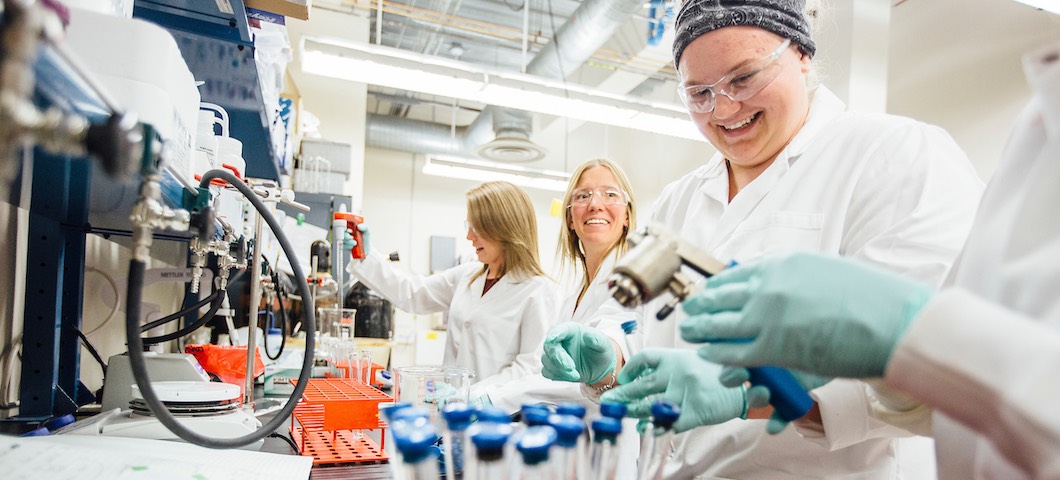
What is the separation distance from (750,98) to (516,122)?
15.5ft

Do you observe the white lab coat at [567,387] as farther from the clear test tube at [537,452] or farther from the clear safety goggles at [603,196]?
the clear test tube at [537,452]

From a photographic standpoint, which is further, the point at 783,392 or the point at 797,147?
the point at 797,147

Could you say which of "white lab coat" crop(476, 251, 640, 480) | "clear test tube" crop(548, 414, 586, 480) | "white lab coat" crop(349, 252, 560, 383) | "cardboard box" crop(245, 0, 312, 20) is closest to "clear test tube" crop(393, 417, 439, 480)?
"clear test tube" crop(548, 414, 586, 480)

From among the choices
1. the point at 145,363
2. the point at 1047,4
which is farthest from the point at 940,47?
the point at 145,363

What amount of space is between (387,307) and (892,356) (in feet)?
13.2

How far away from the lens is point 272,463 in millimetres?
979

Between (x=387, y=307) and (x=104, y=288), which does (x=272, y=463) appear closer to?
(x=104, y=288)

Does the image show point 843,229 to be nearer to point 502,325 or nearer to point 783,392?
point 783,392

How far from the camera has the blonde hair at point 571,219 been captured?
2.25 metres

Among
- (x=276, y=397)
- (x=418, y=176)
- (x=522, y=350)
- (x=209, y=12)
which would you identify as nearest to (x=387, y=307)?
(x=522, y=350)

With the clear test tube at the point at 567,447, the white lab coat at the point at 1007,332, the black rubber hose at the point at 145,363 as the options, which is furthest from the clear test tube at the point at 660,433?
the black rubber hose at the point at 145,363

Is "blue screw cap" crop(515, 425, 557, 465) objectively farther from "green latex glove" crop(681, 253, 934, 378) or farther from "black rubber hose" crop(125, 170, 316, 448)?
"black rubber hose" crop(125, 170, 316, 448)

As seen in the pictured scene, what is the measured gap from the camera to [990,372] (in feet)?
1.55

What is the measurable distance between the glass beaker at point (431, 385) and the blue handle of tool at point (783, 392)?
1.87 feet
